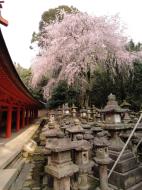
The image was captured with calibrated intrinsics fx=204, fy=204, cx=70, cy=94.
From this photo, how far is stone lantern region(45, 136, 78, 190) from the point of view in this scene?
3252 millimetres

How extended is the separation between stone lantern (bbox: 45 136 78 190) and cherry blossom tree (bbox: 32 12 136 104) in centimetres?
1301

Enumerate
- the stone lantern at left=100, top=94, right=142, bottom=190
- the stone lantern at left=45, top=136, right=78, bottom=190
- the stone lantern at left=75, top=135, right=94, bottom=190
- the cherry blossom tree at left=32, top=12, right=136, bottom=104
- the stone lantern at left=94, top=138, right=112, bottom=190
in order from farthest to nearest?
the cherry blossom tree at left=32, top=12, right=136, bottom=104 < the stone lantern at left=100, top=94, right=142, bottom=190 < the stone lantern at left=94, top=138, right=112, bottom=190 < the stone lantern at left=75, top=135, right=94, bottom=190 < the stone lantern at left=45, top=136, right=78, bottom=190

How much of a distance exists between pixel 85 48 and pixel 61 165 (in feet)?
46.3

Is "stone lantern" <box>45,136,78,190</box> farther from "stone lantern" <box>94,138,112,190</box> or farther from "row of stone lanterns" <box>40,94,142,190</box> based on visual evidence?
"stone lantern" <box>94,138,112,190</box>

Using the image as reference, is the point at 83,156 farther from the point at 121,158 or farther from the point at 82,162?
the point at 121,158

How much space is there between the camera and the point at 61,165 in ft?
10.9

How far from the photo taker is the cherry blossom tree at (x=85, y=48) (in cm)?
1631

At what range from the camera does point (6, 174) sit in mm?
4707

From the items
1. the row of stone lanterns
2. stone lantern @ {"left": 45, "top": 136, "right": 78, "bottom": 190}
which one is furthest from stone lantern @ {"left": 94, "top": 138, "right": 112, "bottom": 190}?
stone lantern @ {"left": 45, "top": 136, "right": 78, "bottom": 190}

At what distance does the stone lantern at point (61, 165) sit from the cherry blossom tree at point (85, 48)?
13006 mm

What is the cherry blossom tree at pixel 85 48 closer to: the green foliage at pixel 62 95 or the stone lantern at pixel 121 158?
the green foliage at pixel 62 95

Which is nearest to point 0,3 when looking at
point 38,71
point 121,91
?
point 38,71

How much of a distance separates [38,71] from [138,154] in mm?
15451

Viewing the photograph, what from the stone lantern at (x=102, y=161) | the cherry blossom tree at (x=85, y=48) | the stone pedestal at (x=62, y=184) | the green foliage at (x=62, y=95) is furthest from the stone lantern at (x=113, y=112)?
the green foliage at (x=62, y=95)
